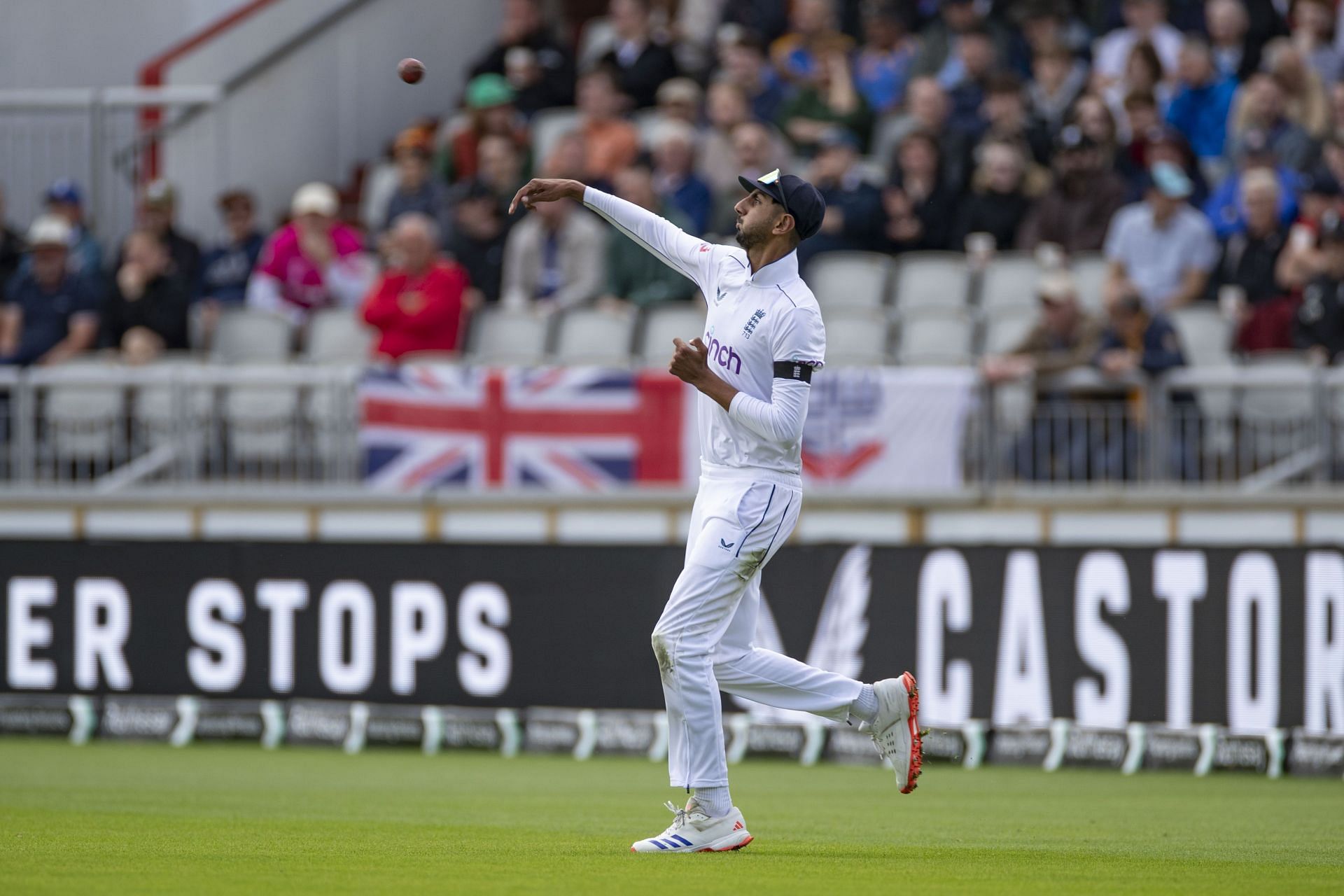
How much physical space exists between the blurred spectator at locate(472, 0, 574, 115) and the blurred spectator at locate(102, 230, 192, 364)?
440 centimetres

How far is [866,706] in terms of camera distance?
8547 mm

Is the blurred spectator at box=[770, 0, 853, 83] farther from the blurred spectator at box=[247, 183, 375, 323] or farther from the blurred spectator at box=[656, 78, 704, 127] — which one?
the blurred spectator at box=[247, 183, 375, 323]

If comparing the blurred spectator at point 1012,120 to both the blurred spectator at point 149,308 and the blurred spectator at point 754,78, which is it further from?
the blurred spectator at point 149,308

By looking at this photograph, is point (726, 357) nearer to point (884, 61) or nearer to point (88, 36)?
point (884, 61)

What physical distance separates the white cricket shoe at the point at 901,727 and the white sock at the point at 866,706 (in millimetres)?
16

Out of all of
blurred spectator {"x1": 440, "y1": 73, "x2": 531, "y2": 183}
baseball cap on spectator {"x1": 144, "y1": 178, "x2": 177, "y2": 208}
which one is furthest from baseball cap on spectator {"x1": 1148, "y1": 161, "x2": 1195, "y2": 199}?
baseball cap on spectator {"x1": 144, "y1": 178, "x2": 177, "y2": 208}

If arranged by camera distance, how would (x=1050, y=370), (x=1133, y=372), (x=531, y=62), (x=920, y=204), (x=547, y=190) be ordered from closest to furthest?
(x=547, y=190) < (x=1133, y=372) < (x=1050, y=370) < (x=920, y=204) < (x=531, y=62)

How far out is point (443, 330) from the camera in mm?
16016

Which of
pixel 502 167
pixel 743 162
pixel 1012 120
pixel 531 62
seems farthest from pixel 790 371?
pixel 531 62

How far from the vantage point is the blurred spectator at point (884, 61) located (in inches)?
737

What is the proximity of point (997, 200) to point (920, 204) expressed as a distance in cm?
64

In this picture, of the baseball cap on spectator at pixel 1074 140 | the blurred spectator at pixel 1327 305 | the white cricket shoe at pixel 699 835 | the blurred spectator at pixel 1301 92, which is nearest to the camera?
the white cricket shoe at pixel 699 835

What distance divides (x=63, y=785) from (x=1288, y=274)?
9.02m

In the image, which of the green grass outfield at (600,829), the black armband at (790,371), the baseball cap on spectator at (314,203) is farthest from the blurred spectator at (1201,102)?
the black armband at (790,371)
